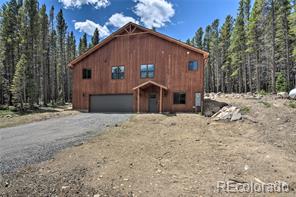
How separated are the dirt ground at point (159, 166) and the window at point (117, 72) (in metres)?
11.4

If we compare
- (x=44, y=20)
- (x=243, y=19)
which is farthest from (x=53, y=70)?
(x=243, y=19)

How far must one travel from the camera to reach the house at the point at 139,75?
16370 mm

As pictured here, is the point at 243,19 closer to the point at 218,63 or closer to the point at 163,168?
the point at 218,63

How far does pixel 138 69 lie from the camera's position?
1766 centimetres

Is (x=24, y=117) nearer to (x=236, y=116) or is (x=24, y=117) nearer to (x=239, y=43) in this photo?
(x=236, y=116)

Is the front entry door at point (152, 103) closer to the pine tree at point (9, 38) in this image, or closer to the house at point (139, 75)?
the house at point (139, 75)

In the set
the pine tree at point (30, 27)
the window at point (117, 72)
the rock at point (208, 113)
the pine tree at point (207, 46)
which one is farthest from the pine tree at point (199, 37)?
the rock at point (208, 113)

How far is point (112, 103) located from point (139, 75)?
4.15 metres

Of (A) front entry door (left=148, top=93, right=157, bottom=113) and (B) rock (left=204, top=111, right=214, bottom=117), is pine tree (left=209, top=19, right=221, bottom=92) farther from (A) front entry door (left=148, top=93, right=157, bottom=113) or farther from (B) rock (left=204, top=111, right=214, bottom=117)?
(B) rock (left=204, top=111, right=214, bottom=117)

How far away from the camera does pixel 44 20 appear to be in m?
28.6

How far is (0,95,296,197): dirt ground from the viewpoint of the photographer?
3.45 m

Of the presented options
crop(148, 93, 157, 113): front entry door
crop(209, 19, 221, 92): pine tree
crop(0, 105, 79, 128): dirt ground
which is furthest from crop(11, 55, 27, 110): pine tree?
crop(209, 19, 221, 92): pine tree

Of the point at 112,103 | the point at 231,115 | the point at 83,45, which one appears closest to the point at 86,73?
the point at 112,103

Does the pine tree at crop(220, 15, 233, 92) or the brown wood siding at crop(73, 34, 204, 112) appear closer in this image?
the brown wood siding at crop(73, 34, 204, 112)
